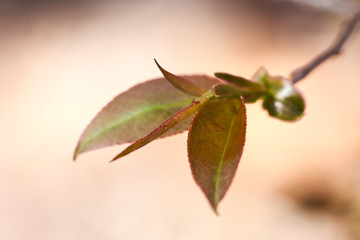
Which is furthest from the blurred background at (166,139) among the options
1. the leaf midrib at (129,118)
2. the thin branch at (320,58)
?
the leaf midrib at (129,118)

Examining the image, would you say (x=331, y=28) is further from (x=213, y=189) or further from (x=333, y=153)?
(x=213, y=189)

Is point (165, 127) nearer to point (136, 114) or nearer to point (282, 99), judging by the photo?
point (136, 114)

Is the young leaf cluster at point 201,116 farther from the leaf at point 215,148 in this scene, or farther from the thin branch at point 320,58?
the thin branch at point 320,58

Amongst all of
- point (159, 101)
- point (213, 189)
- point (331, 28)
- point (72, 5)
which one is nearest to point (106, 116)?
point (159, 101)

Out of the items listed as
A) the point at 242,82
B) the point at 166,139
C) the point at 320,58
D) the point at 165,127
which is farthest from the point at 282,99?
the point at 166,139

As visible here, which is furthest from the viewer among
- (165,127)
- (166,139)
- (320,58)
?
(166,139)

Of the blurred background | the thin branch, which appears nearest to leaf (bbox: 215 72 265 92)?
the thin branch

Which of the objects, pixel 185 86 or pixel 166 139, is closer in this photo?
pixel 185 86
